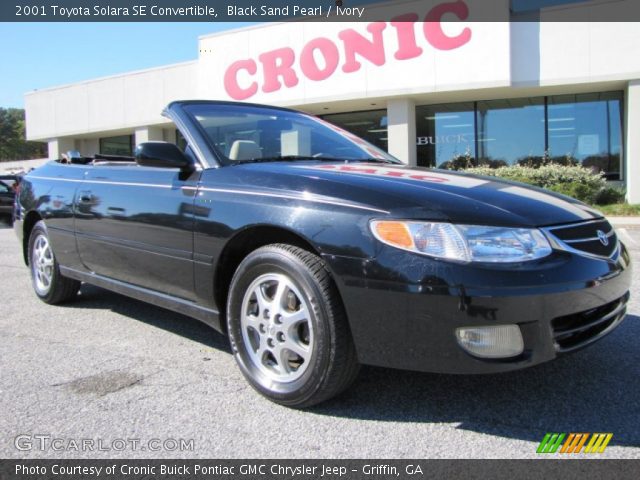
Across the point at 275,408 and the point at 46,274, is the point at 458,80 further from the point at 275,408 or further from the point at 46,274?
the point at 275,408

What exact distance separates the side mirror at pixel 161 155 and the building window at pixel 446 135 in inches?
573

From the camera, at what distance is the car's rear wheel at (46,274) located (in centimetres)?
472

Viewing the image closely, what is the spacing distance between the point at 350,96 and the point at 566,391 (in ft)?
47.1

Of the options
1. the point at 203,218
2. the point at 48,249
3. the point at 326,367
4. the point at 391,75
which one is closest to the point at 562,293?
the point at 326,367

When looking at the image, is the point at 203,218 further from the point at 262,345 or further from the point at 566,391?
→ the point at 566,391

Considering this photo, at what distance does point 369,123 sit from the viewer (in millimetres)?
18094

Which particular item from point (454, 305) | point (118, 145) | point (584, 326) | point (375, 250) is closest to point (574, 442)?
point (584, 326)

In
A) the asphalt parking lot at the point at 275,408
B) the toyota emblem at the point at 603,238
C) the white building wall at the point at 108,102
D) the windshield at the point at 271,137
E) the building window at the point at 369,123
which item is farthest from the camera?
the white building wall at the point at 108,102

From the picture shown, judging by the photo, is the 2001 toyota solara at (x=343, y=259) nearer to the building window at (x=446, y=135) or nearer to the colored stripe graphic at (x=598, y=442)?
the colored stripe graphic at (x=598, y=442)

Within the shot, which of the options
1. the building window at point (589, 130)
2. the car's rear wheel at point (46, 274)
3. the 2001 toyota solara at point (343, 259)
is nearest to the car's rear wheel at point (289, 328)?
the 2001 toyota solara at point (343, 259)

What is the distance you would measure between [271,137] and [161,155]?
0.80 meters

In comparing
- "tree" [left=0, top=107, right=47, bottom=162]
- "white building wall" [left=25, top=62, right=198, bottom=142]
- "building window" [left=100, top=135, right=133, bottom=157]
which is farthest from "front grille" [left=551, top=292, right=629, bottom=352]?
"tree" [left=0, top=107, right=47, bottom=162]

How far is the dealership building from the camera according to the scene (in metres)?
14.2

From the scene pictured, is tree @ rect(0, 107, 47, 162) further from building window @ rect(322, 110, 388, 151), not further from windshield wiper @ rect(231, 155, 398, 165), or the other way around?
windshield wiper @ rect(231, 155, 398, 165)
